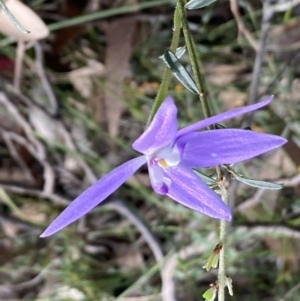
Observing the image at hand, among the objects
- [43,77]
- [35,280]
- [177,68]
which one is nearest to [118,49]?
[43,77]

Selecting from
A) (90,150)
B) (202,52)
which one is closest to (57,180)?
(90,150)

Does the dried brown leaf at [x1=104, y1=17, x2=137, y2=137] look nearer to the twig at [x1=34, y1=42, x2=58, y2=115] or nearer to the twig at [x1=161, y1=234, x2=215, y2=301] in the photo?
the twig at [x1=34, y1=42, x2=58, y2=115]

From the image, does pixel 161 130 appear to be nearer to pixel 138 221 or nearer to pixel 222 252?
pixel 222 252

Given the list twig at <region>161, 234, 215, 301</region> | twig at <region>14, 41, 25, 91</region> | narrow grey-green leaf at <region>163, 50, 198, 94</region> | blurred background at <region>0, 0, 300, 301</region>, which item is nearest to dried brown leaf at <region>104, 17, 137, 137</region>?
blurred background at <region>0, 0, 300, 301</region>

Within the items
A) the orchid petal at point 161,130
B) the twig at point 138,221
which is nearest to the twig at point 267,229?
the twig at point 138,221

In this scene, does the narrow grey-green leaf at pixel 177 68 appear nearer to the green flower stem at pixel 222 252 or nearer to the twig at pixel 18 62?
the green flower stem at pixel 222 252

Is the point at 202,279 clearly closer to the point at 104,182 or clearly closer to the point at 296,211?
the point at 296,211
